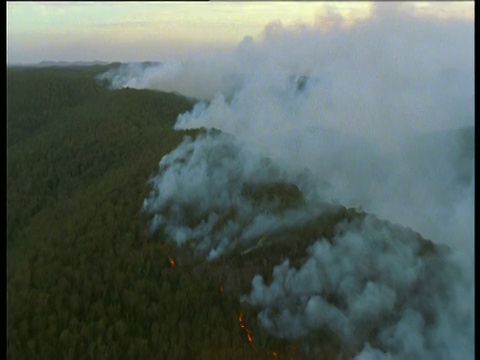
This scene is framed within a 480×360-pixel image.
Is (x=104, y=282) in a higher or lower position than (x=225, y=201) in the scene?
higher

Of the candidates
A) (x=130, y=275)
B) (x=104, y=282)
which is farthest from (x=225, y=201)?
(x=104, y=282)

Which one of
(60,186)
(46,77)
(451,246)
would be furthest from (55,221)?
(46,77)

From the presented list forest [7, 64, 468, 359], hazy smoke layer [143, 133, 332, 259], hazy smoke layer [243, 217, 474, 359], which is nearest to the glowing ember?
forest [7, 64, 468, 359]

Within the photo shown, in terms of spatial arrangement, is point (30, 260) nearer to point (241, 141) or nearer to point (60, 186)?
point (60, 186)

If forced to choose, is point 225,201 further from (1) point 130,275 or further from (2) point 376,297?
(2) point 376,297

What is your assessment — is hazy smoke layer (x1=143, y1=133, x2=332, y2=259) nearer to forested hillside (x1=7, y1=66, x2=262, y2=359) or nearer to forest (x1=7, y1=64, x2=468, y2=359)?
forest (x1=7, y1=64, x2=468, y2=359)

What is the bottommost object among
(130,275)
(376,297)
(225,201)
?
(376,297)

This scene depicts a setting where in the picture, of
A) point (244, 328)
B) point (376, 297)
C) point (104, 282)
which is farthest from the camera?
point (104, 282)

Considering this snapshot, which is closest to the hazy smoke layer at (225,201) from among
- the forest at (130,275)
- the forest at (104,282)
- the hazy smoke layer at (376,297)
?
the forest at (130,275)
